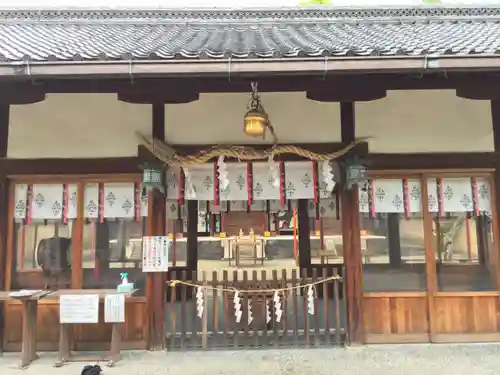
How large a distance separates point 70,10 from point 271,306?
302 inches

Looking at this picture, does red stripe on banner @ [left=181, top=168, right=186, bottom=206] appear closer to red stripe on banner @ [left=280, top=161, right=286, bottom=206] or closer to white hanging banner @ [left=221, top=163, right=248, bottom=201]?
white hanging banner @ [left=221, top=163, right=248, bottom=201]

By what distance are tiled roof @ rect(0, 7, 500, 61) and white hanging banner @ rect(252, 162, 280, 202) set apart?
161 centimetres

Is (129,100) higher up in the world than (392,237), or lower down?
higher up

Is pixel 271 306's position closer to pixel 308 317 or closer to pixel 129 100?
pixel 308 317

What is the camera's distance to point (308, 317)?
5758mm

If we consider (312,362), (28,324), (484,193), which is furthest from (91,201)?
(484,193)

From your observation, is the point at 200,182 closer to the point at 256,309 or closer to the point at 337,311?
the point at 256,309

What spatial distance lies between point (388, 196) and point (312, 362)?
7.97 ft

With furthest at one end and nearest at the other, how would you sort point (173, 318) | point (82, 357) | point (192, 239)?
point (192, 239) → point (173, 318) → point (82, 357)

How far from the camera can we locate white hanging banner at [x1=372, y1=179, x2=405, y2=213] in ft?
19.3

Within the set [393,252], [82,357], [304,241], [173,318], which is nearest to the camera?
[82,357]

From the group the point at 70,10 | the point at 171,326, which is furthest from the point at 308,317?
the point at 70,10

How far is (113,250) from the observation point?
5914mm

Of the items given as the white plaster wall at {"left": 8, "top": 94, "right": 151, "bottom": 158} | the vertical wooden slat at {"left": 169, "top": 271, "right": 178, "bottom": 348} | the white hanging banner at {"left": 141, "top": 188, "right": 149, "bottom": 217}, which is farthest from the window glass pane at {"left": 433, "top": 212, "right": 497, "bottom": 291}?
the white plaster wall at {"left": 8, "top": 94, "right": 151, "bottom": 158}
